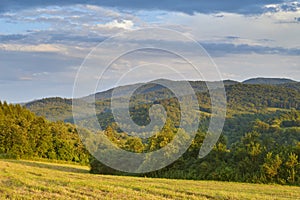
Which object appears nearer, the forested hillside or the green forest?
the green forest

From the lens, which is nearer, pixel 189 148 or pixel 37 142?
pixel 189 148

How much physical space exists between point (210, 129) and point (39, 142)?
35.1 metres

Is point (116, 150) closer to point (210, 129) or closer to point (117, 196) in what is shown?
point (210, 129)

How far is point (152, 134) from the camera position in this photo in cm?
4269

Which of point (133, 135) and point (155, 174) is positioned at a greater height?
point (133, 135)

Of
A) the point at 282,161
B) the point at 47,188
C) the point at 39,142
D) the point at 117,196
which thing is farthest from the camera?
the point at 39,142

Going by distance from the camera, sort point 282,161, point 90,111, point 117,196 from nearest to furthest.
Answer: point 117,196 < point 282,161 < point 90,111

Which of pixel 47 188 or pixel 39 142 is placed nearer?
pixel 47 188

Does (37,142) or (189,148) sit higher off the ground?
(189,148)

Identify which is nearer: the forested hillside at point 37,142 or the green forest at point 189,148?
the green forest at point 189,148

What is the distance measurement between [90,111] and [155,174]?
8.80m

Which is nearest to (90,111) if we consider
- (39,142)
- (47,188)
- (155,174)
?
(155,174)

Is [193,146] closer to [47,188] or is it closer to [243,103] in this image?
[47,188]

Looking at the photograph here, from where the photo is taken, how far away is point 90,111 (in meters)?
41.1
